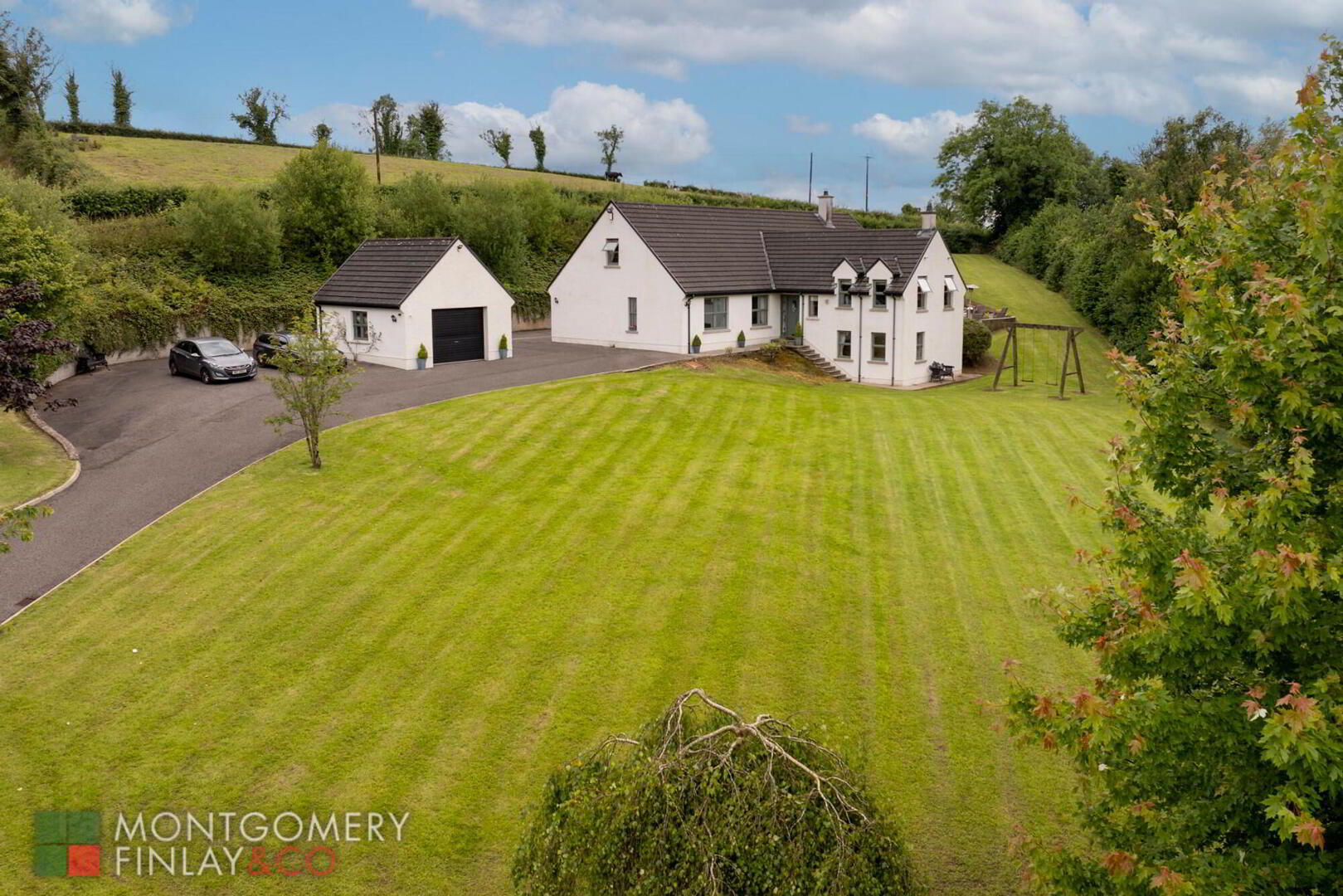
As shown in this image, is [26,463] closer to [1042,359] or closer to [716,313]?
[716,313]

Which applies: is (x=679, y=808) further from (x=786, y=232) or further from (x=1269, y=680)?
(x=786, y=232)

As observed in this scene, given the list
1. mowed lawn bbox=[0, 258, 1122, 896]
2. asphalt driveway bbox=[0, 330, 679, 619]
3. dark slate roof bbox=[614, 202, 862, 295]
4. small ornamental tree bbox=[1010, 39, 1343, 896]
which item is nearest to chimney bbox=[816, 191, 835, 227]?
dark slate roof bbox=[614, 202, 862, 295]

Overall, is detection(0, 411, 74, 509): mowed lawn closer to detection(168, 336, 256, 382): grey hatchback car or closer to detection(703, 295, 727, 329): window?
detection(168, 336, 256, 382): grey hatchback car

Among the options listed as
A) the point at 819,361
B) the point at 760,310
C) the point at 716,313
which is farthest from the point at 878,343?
the point at 716,313

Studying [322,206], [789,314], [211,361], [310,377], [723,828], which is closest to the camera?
[723,828]

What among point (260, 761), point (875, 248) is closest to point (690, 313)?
point (875, 248)
